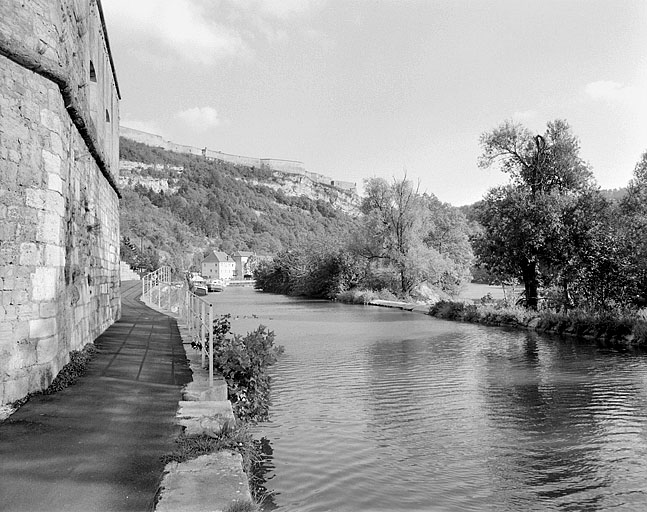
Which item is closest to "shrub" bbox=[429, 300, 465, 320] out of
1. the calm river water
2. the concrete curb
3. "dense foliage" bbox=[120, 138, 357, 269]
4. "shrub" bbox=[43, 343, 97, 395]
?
the calm river water

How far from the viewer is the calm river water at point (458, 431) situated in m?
6.04

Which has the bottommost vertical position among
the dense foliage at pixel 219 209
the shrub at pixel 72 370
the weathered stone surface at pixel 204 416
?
the weathered stone surface at pixel 204 416

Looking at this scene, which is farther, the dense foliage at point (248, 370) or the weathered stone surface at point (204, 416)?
the dense foliage at point (248, 370)

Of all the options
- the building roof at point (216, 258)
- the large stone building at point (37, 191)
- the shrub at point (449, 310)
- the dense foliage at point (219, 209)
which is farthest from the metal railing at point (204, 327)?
the building roof at point (216, 258)

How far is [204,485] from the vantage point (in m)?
3.95

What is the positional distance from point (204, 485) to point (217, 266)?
383ft

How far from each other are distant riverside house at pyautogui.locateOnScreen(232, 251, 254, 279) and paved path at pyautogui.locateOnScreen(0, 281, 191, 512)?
4457 inches

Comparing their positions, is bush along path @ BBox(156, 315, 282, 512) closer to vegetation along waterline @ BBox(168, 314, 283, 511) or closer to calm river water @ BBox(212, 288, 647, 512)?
vegetation along waterline @ BBox(168, 314, 283, 511)

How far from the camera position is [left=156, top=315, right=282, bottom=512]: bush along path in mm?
3756

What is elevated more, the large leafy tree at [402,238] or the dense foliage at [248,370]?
the large leafy tree at [402,238]

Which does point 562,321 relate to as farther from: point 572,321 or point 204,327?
point 204,327

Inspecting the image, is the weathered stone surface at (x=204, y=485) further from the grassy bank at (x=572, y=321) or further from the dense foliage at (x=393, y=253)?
the dense foliage at (x=393, y=253)

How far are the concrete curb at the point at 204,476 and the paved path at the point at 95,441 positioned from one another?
119mm

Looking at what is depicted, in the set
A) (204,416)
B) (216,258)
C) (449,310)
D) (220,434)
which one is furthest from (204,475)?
(216,258)
